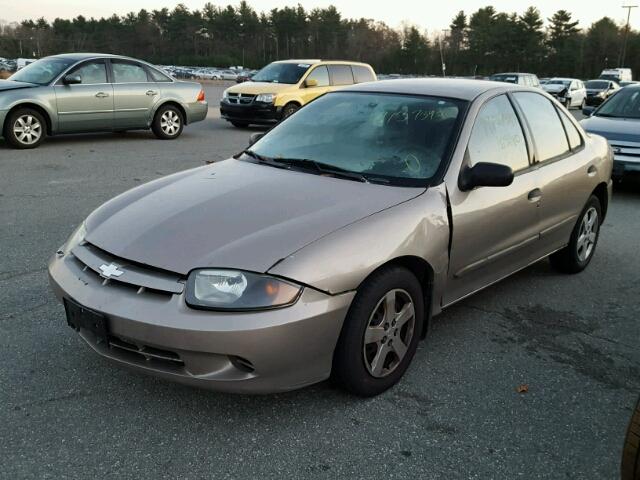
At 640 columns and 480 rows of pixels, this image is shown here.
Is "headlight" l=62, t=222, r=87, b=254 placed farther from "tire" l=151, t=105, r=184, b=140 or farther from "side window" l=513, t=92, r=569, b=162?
"tire" l=151, t=105, r=184, b=140

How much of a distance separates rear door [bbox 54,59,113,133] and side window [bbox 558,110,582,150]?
27.8 ft

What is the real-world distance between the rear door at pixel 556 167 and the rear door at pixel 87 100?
8.44 meters

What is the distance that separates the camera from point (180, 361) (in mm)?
2629

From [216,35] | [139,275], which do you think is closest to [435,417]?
[139,275]

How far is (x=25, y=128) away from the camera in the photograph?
1025 cm

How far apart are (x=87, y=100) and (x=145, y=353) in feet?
30.2

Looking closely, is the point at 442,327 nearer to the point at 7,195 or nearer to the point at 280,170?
the point at 280,170

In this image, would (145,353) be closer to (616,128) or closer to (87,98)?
(616,128)

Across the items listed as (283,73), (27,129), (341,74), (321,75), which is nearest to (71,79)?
(27,129)

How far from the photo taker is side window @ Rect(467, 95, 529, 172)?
3.73 m

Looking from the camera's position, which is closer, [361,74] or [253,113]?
[253,113]

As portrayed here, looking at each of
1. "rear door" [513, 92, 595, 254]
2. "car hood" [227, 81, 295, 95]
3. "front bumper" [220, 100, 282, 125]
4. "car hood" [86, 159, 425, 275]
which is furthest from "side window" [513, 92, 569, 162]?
"car hood" [227, 81, 295, 95]

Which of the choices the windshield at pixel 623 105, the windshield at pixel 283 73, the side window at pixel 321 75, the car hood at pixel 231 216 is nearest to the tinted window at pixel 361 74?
the side window at pixel 321 75

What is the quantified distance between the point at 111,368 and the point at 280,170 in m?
1.47
